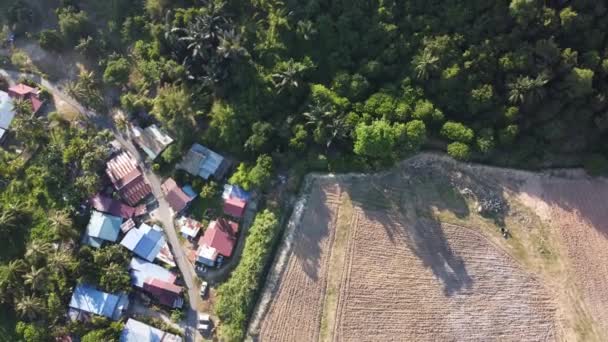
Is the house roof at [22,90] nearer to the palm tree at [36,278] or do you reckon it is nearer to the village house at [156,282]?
the palm tree at [36,278]

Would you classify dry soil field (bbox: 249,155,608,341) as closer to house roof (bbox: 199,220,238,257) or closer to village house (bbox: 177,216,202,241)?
house roof (bbox: 199,220,238,257)

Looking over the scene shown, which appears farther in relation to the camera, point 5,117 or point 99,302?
point 5,117

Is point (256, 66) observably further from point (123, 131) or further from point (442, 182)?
point (442, 182)

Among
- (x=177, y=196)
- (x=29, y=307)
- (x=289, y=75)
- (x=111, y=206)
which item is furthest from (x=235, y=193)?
(x=29, y=307)

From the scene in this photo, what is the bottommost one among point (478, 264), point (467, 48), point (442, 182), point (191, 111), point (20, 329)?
point (20, 329)

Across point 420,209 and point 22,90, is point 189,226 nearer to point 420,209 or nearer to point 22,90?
point 420,209

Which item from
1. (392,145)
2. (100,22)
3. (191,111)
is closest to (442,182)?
(392,145)
